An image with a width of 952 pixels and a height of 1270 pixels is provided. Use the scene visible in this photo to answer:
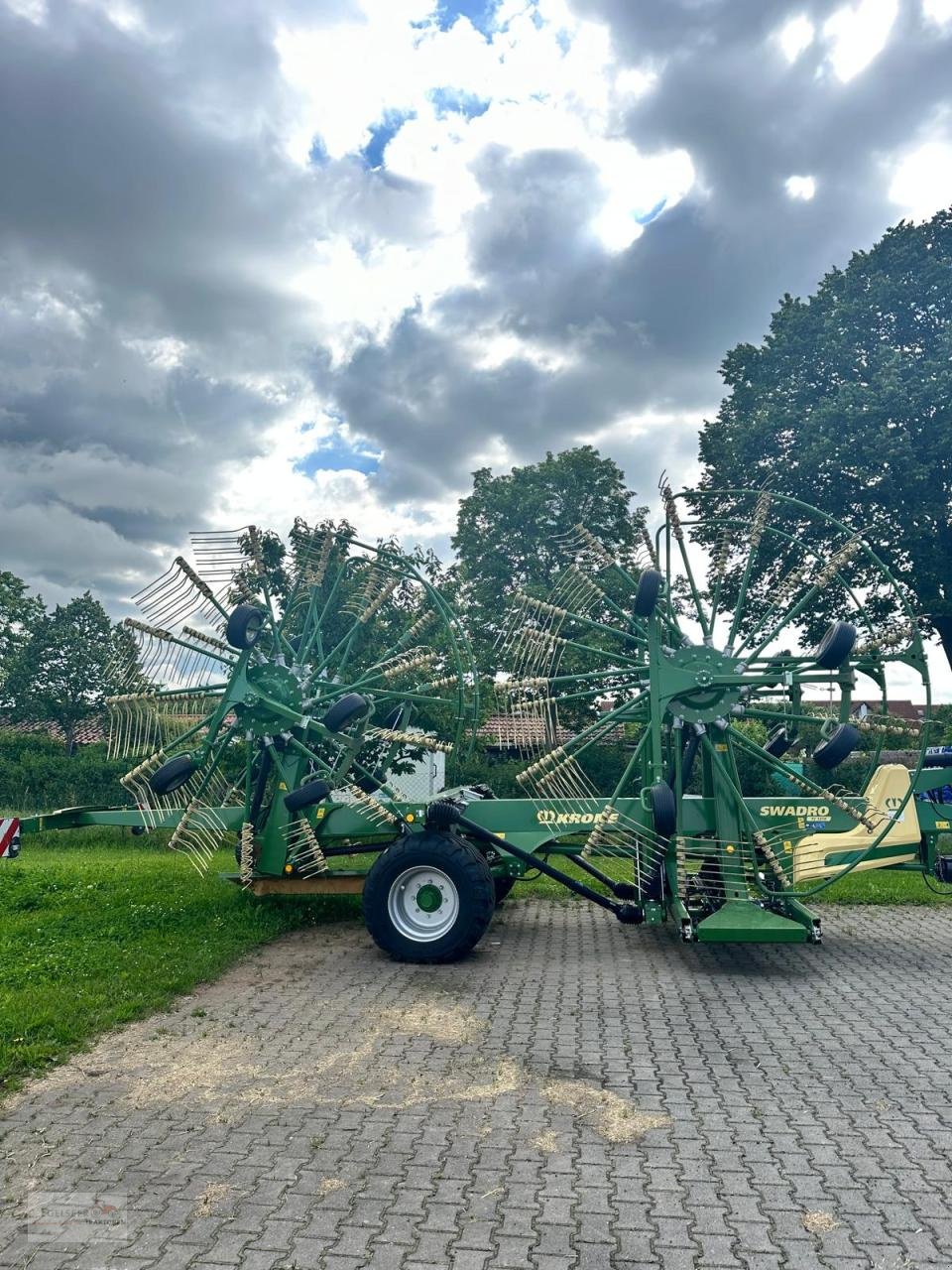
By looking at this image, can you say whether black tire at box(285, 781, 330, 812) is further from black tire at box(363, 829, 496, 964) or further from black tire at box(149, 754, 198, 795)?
black tire at box(149, 754, 198, 795)

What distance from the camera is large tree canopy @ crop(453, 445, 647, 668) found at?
27.4m

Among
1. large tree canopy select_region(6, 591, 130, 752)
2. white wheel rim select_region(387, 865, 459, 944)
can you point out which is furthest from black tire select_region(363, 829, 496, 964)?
large tree canopy select_region(6, 591, 130, 752)

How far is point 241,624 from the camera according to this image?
891cm

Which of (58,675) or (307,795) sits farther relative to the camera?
(58,675)

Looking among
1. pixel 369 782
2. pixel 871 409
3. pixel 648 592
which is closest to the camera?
pixel 648 592

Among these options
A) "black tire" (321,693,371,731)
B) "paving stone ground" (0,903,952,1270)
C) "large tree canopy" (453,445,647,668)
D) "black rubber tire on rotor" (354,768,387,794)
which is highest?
"large tree canopy" (453,445,647,668)

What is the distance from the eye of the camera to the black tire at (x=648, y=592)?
8180 mm

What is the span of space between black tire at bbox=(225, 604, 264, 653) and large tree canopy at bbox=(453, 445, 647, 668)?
1777 centimetres

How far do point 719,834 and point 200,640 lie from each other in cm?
560

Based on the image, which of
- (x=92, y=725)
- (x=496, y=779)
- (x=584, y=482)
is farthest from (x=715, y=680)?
(x=92, y=725)

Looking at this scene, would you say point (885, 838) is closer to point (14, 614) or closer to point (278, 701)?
point (278, 701)
